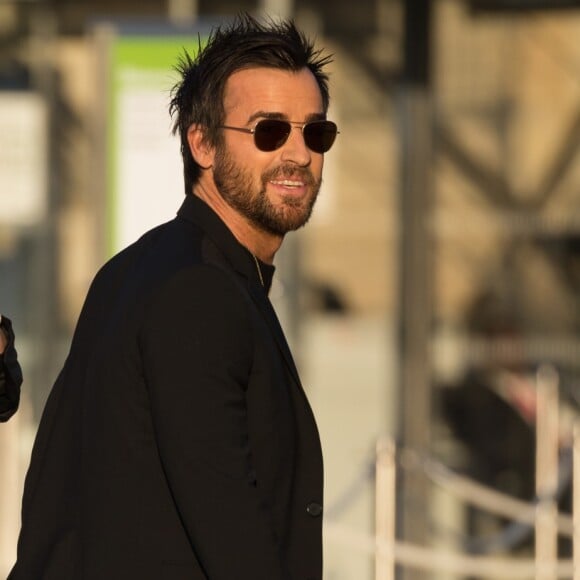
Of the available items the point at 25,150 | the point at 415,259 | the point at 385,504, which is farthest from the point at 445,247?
the point at 385,504

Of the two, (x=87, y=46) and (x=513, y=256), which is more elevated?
(x=87, y=46)

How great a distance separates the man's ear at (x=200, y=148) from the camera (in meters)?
2.48

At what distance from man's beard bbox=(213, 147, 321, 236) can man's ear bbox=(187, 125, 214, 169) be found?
0.02m

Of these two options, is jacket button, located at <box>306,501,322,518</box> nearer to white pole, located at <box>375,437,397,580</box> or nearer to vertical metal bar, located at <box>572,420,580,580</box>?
white pole, located at <box>375,437,397,580</box>

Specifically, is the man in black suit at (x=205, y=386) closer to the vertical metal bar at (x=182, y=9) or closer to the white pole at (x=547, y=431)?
the white pole at (x=547, y=431)

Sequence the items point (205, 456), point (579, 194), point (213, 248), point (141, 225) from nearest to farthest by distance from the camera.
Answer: point (205, 456) → point (213, 248) → point (141, 225) → point (579, 194)

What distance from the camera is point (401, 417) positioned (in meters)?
7.82

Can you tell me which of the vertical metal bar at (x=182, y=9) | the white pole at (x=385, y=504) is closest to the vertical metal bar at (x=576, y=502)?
the white pole at (x=385, y=504)

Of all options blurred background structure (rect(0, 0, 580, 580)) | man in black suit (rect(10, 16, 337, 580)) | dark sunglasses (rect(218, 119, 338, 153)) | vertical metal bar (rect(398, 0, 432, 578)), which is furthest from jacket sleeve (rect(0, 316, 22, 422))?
vertical metal bar (rect(398, 0, 432, 578))

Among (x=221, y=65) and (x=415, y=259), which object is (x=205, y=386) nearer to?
(x=221, y=65)

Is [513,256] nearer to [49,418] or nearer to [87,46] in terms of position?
[87,46]

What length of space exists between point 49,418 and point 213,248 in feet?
1.16

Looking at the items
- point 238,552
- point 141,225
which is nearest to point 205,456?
point 238,552

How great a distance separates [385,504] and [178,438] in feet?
10.1
